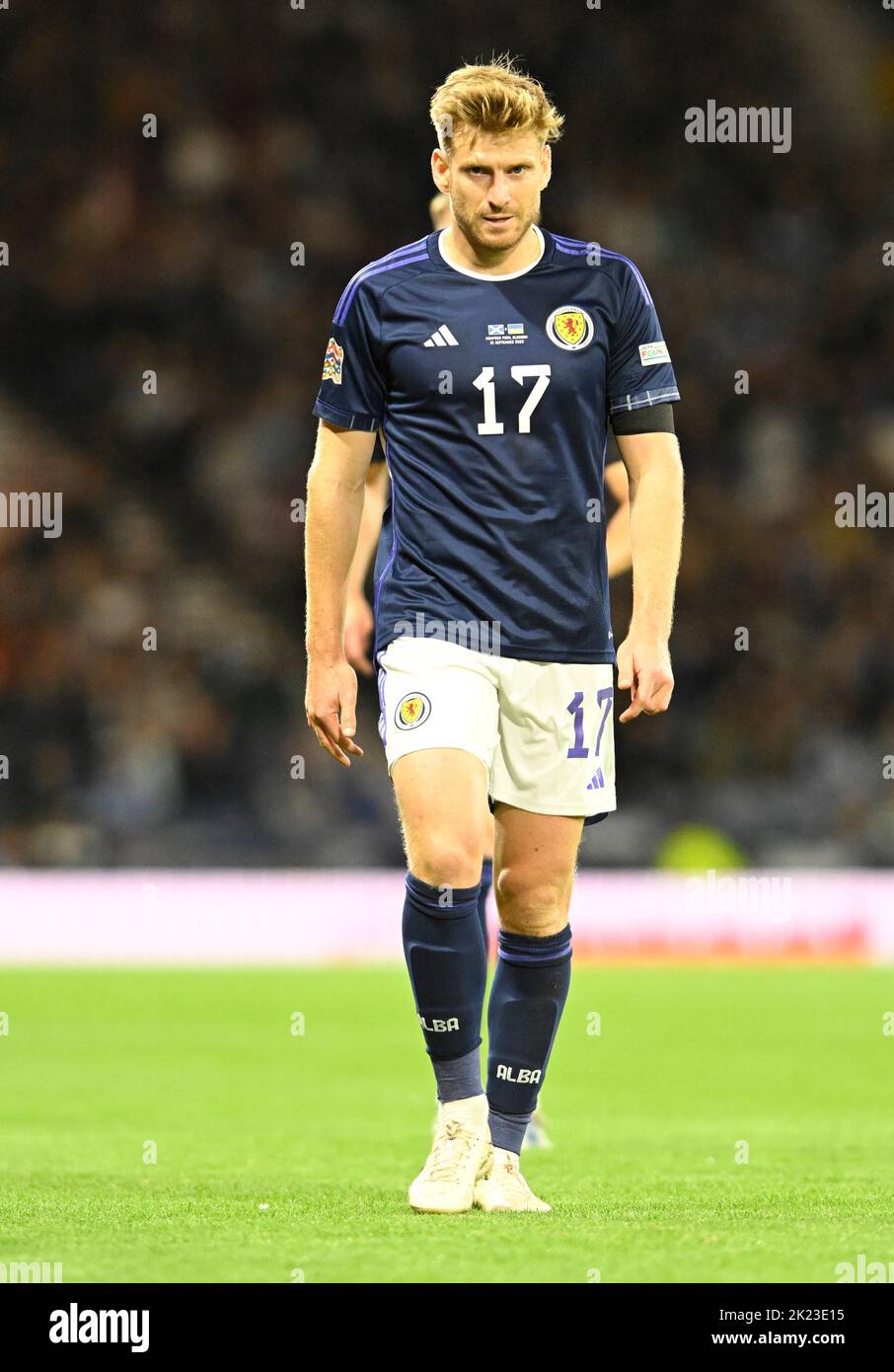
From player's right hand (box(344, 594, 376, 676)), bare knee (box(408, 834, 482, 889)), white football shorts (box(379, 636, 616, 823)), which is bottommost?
bare knee (box(408, 834, 482, 889))

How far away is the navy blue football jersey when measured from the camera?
16.0ft

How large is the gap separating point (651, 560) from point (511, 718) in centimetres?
49

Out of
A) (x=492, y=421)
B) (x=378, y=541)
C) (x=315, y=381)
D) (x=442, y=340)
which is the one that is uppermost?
(x=315, y=381)

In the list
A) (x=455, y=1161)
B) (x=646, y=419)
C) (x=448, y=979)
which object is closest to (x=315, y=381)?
(x=646, y=419)

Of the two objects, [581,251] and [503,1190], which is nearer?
[503,1190]

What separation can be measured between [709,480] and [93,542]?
4.87 metres

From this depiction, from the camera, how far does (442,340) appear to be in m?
4.89

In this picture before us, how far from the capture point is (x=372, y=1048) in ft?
32.7

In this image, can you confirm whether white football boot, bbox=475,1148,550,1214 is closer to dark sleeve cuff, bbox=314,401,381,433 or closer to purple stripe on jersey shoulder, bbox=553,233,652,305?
dark sleeve cuff, bbox=314,401,381,433

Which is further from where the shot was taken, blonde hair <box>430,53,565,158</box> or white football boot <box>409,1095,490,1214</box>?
blonde hair <box>430,53,565,158</box>

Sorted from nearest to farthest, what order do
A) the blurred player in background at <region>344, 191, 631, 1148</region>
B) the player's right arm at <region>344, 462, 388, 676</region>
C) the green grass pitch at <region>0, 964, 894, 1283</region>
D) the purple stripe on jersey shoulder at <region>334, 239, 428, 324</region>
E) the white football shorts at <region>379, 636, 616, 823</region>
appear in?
the green grass pitch at <region>0, 964, 894, 1283</region> < the white football shorts at <region>379, 636, 616, 823</region> < the purple stripe on jersey shoulder at <region>334, 239, 428, 324</region> < the blurred player in background at <region>344, 191, 631, 1148</region> < the player's right arm at <region>344, 462, 388, 676</region>

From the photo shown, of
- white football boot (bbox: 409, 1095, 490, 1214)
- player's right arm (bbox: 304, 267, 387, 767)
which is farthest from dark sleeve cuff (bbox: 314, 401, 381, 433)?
white football boot (bbox: 409, 1095, 490, 1214)

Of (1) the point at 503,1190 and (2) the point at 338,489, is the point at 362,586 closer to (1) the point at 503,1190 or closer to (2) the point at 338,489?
(2) the point at 338,489

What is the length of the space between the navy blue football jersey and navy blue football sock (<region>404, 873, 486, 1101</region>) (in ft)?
1.97
